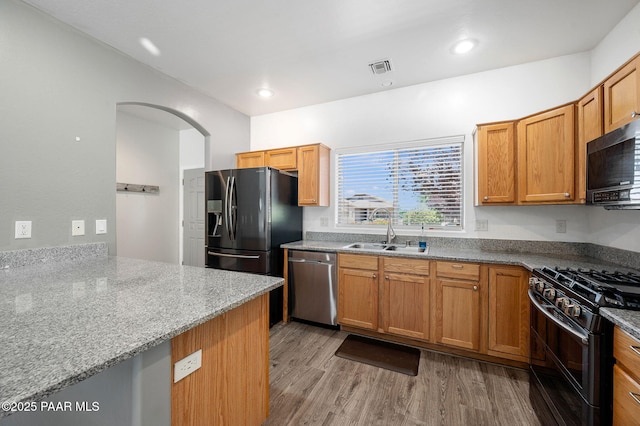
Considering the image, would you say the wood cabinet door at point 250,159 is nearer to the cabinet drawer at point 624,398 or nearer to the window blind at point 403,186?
the window blind at point 403,186

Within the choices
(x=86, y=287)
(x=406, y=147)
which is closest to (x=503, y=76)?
(x=406, y=147)

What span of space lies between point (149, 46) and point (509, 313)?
12.8ft

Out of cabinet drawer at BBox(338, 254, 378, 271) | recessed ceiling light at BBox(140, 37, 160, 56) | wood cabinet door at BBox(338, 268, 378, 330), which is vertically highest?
recessed ceiling light at BBox(140, 37, 160, 56)

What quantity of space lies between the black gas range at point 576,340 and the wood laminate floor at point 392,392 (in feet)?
1.03

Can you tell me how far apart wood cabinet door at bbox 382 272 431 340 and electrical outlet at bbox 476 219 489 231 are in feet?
2.95

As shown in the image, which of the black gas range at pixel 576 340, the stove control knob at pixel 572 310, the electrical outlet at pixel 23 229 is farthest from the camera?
the electrical outlet at pixel 23 229

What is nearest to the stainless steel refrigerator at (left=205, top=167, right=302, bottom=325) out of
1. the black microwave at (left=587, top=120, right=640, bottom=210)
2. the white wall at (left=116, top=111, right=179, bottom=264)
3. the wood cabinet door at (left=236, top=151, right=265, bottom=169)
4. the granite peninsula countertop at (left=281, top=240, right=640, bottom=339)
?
the granite peninsula countertop at (left=281, top=240, right=640, bottom=339)

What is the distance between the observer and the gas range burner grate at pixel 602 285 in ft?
3.89

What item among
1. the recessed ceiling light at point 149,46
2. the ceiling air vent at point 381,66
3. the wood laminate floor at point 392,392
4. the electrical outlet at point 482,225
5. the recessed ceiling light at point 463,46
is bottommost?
the wood laminate floor at point 392,392

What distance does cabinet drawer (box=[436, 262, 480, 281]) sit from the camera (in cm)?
222

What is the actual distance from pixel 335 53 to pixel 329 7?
22.2 inches

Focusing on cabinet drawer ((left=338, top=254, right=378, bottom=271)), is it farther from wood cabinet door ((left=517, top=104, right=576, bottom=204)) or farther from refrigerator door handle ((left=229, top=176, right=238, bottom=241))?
wood cabinet door ((left=517, top=104, right=576, bottom=204))

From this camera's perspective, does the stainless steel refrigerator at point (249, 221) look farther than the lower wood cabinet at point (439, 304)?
Yes

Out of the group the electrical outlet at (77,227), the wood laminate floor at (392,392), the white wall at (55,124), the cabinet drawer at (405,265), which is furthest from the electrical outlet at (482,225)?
the electrical outlet at (77,227)
